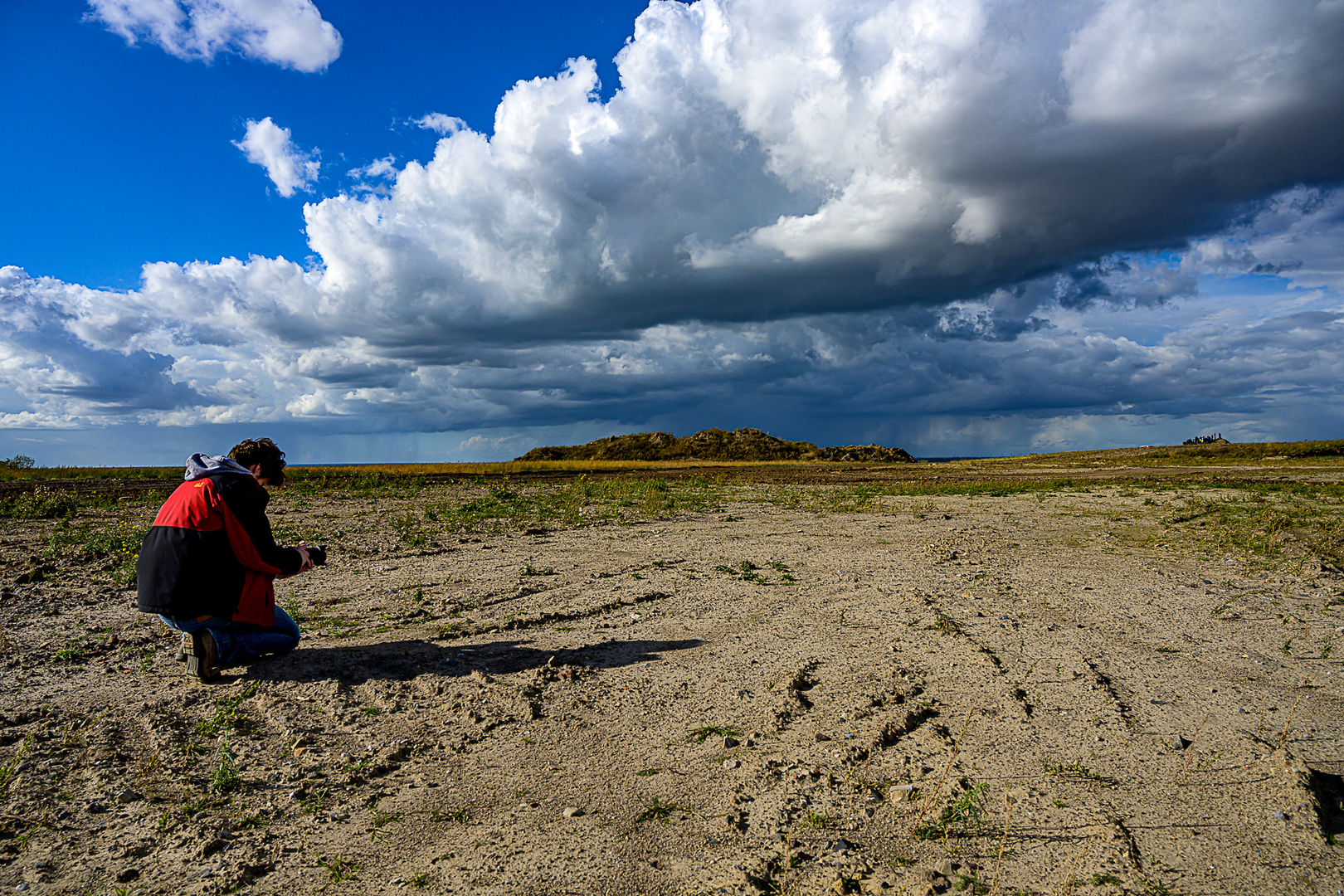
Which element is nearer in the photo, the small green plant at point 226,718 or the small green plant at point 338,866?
the small green plant at point 338,866

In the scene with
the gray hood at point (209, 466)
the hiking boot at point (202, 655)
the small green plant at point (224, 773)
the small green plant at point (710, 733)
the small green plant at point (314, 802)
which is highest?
the gray hood at point (209, 466)

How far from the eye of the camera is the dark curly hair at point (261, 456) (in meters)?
5.98

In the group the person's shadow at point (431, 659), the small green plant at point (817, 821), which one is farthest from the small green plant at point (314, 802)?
the small green plant at point (817, 821)

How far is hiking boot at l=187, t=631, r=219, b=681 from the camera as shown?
568 cm

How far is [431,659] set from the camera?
21.2 ft

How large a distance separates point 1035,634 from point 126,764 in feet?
26.9

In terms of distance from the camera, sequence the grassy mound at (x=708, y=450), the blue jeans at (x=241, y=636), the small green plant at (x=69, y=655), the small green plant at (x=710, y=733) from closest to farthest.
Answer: the small green plant at (x=710, y=733) < the blue jeans at (x=241, y=636) < the small green plant at (x=69, y=655) < the grassy mound at (x=708, y=450)

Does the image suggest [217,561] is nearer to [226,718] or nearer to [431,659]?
[226,718]

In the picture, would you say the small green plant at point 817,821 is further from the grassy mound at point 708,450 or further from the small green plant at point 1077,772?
the grassy mound at point 708,450

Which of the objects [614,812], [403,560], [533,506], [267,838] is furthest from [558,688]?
[533,506]

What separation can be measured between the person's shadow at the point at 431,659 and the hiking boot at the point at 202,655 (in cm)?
29

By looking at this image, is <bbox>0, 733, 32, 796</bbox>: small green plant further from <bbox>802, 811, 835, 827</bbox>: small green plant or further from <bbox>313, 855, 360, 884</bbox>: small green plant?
<bbox>802, 811, 835, 827</bbox>: small green plant

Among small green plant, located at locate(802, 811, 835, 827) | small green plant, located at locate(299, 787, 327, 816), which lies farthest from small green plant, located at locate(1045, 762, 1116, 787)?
small green plant, located at locate(299, 787, 327, 816)

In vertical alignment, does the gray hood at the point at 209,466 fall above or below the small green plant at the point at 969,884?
above
